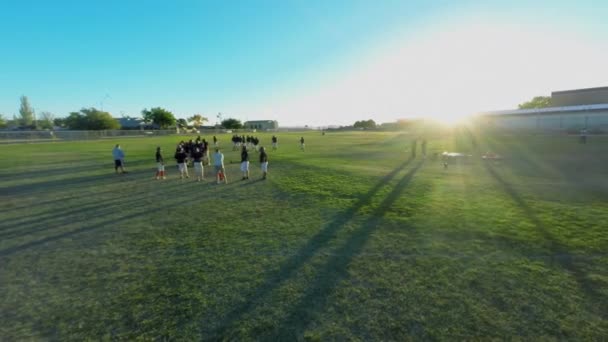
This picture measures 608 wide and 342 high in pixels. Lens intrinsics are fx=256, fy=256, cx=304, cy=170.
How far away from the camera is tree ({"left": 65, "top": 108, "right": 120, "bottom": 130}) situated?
2881 inches

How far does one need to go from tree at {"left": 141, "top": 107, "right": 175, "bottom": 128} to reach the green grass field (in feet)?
294

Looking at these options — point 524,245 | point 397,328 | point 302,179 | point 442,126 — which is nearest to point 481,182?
point 524,245

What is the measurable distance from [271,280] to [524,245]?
5.56 meters

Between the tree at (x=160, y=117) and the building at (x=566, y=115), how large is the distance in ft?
304

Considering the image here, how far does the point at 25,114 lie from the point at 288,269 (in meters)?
153

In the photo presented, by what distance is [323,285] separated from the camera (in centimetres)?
433

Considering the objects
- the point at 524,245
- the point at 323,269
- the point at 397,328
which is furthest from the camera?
the point at 524,245

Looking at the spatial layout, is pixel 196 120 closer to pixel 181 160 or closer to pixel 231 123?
pixel 231 123

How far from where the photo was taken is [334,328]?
11.1 ft

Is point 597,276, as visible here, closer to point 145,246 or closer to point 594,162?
point 145,246

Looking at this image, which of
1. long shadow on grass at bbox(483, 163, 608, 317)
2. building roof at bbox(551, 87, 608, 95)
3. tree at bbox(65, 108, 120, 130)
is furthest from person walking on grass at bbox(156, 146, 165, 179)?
tree at bbox(65, 108, 120, 130)

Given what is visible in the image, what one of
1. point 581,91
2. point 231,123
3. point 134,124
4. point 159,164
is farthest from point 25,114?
point 581,91

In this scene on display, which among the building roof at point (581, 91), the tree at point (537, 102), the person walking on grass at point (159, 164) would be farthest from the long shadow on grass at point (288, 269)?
the tree at point (537, 102)

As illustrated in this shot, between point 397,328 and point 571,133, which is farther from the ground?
point 571,133
